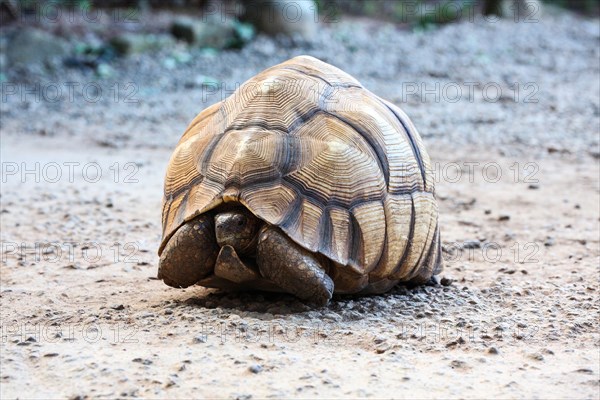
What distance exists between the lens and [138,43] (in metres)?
11.6

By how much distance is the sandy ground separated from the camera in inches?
106

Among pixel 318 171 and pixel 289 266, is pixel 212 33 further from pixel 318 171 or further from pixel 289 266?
pixel 289 266

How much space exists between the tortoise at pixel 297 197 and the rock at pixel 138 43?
27.1 feet

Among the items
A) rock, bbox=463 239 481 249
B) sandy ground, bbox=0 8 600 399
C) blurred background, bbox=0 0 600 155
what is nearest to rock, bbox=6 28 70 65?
blurred background, bbox=0 0 600 155

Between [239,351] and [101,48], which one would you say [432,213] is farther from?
[101,48]

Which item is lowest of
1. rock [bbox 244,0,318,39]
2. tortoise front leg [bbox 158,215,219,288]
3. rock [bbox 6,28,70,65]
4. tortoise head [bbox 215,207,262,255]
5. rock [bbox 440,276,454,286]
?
rock [bbox 440,276,454,286]

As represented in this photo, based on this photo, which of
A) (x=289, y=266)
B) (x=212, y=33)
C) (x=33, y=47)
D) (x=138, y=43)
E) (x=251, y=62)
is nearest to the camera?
(x=289, y=266)

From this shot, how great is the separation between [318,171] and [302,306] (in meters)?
0.52

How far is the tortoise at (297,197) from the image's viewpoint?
315 centimetres

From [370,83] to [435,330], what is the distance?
7300 mm

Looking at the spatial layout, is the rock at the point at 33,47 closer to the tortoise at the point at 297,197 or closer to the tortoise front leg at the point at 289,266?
the tortoise at the point at 297,197

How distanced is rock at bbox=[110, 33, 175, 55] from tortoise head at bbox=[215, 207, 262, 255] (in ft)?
28.6

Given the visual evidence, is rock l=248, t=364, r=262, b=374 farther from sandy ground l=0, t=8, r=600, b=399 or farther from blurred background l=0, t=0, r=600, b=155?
blurred background l=0, t=0, r=600, b=155

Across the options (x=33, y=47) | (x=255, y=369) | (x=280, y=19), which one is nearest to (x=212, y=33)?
(x=280, y=19)
